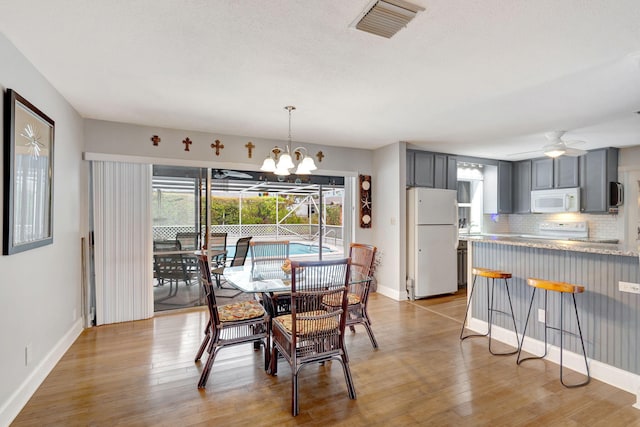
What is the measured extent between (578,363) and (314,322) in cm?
229

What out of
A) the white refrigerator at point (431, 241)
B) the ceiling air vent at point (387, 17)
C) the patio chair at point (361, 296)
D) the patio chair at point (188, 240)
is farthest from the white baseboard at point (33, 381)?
the white refrigerator at point (431, 241)

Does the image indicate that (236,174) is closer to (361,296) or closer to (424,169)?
→ (361,296)

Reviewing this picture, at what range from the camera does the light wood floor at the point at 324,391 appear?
6.80ft

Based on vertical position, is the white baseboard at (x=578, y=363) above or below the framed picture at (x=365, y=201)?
below

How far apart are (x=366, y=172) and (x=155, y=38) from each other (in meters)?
3.85

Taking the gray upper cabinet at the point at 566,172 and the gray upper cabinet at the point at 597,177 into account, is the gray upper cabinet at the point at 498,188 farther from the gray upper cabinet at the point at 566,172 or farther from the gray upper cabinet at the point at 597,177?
the gray upper cabinet at the point at 597,177

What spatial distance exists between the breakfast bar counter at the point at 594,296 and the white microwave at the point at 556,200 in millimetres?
2961

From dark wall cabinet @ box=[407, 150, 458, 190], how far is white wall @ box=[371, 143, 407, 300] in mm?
265

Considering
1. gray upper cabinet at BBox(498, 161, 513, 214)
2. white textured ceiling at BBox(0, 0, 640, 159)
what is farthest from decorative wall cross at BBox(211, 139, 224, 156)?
gray upper cabinet at BBox(498, 161, 513, 214)

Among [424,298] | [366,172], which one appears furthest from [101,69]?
[424,298]

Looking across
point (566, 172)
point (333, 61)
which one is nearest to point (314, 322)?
point (333, 61)

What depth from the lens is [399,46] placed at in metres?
2.11

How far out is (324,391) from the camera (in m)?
2.38

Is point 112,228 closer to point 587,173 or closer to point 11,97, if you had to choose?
point 11,97
